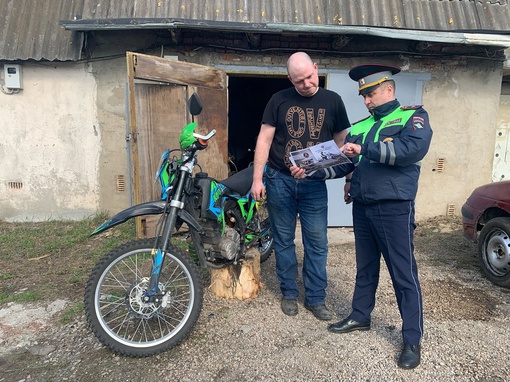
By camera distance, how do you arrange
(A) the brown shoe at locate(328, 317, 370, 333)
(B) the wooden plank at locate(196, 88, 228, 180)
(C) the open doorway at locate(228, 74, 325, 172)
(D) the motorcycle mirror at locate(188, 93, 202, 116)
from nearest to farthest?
(D) the motorcycle mirror at locate(188, 93, 202, 116) → (A) the brown shoe at locate(328, 317, 370, 333) → (B) the wooden plank at locate(196, 88, 228, 180) → (C) the open doorway at locate(228, 74, 325, 172)

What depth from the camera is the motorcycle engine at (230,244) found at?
3.37 meters

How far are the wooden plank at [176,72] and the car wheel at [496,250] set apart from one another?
3.81 metres

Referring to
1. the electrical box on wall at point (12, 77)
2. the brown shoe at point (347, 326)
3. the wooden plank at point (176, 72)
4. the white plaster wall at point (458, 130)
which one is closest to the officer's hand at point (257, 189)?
the brown shoe at point (347, 326)

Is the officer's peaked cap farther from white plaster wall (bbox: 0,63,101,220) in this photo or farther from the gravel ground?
white plaster wall (bbox: 0,63,101,220)

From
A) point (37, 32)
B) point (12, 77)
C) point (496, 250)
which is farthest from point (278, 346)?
point (37, 32)

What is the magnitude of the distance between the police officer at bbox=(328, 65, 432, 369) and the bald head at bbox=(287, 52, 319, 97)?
0.38 meters

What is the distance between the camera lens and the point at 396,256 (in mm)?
2691

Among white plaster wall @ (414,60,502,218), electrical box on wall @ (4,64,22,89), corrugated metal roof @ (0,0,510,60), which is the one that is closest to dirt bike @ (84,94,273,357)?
corrugated metal roof @ (0,0,510,60)

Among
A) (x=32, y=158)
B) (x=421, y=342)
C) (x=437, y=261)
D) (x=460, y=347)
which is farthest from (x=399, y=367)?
(x=32, y=158)

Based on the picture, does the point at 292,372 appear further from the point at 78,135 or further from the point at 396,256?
the point at 78,135

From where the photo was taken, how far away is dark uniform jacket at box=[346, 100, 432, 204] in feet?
8.13

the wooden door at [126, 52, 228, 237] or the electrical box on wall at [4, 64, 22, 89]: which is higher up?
the electrical box on wall at [4, 64, 22, 89]

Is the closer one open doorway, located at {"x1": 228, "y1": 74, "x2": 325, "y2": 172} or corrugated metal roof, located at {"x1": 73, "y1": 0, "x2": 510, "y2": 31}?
corrugated metal roof, located at {"x1": 73, "y1": 0, "x2": 510, "y2": 31}

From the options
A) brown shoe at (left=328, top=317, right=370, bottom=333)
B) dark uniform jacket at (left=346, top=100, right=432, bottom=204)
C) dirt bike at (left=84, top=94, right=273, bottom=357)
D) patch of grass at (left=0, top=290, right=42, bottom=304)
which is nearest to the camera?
dark uniform jacket at (left=346, top=100, right=432, bottom=204)
